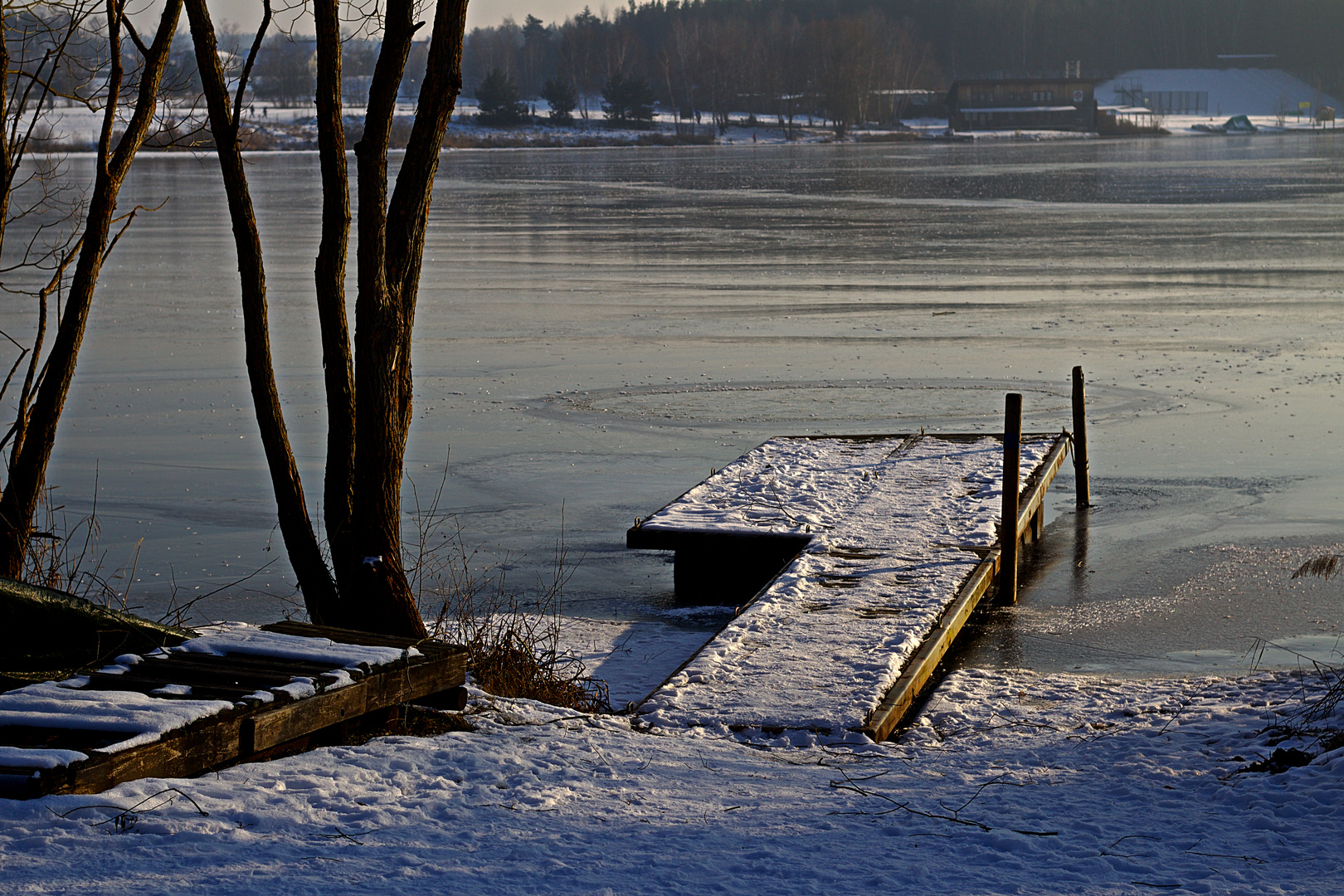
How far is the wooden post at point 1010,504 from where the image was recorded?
753cm

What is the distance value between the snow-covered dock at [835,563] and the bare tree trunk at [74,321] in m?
2.81

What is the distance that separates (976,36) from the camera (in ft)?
593

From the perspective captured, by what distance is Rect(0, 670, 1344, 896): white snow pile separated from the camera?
3338 millimetres

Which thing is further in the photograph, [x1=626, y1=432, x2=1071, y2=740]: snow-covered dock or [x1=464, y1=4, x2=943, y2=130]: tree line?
[x1=464, y1=4, x2=943, y2=130]: tree line

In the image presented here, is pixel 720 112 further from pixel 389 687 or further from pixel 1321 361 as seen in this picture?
pixel 389 687

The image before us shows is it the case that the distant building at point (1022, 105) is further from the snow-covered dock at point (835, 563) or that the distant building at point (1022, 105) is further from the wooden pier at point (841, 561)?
the wooden pier at point (841, 561)

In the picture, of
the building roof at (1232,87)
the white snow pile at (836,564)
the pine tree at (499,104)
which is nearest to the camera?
the white snow pile at (836,564)

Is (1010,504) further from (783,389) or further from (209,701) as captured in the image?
(783,389)

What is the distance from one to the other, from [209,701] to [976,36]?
18872 cm

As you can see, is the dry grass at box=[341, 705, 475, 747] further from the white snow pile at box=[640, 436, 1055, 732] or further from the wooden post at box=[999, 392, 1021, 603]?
the wooden post at box=[999, 392, 1021, 603]

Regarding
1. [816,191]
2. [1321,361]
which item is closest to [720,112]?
[816,191]

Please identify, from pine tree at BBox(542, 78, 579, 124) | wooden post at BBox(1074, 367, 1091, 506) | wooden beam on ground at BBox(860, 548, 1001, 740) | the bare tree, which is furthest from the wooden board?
pine tree at BBox(542, 78, 579, 124)

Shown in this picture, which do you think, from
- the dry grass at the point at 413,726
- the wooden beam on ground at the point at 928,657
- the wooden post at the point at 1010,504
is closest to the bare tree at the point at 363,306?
the dry grass at the point at 413,726

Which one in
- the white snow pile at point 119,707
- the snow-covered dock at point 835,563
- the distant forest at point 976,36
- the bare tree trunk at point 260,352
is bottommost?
the snow-covered dock at point 835,563
